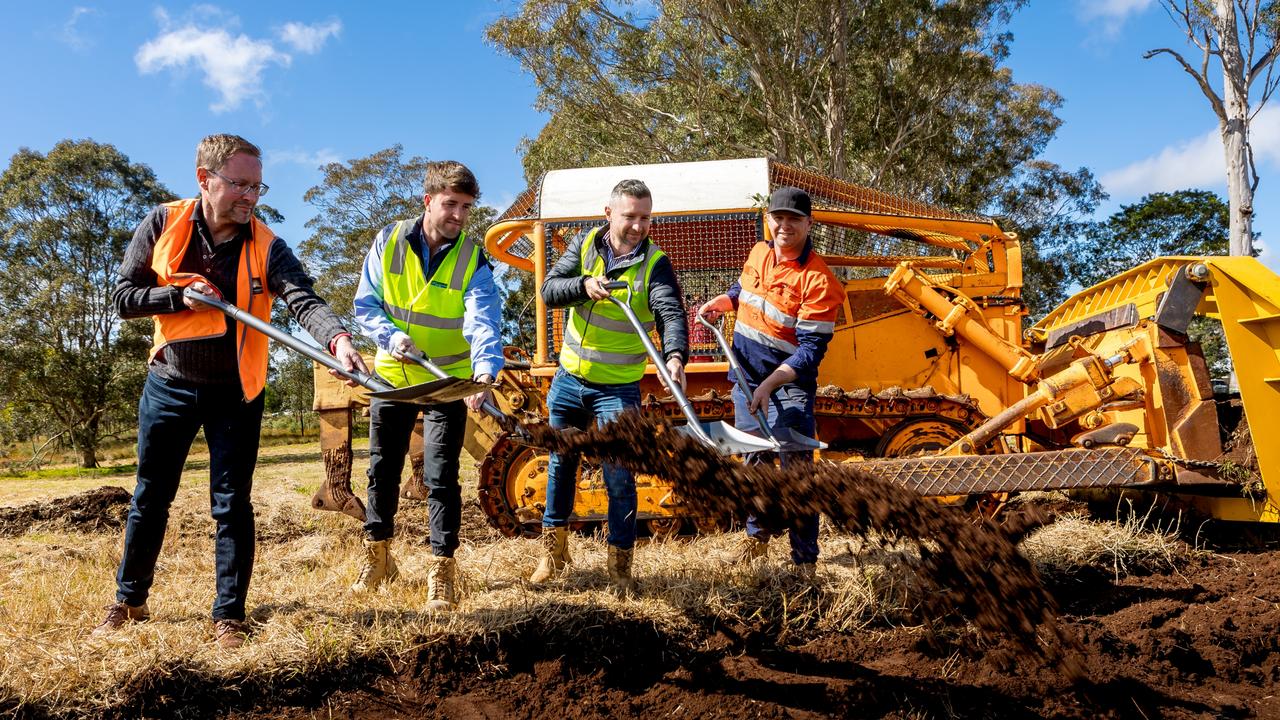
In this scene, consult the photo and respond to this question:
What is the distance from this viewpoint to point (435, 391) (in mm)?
3125

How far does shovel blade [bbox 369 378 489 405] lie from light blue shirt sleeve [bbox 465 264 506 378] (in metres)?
0.09

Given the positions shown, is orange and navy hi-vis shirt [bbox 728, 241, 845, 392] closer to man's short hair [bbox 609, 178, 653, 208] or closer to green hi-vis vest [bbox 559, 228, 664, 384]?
green hi-vis vest [bbox 559, 228, 664, 384]

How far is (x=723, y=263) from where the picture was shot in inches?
226

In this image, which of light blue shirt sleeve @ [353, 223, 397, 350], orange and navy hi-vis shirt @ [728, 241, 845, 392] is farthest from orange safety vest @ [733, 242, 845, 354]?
light blue shirt sleeve @ [353, 223, 397, 350]

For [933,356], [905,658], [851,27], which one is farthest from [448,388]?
[851,27]

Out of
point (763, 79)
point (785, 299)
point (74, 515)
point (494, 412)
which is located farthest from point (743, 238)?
point (763, 79)

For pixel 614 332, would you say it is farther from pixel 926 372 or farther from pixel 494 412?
pixel 926 372

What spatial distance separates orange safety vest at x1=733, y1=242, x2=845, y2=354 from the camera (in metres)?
4.11

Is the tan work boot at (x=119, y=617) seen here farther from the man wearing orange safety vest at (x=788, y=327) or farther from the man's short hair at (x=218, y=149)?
the man wearing orange safety vest at (x=788, y=327)

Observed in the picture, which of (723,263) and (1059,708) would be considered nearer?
(1059,708)

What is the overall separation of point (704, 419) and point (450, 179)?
269 cm

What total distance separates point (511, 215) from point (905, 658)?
4.18 m

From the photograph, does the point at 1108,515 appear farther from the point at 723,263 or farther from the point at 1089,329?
the point at 723,263

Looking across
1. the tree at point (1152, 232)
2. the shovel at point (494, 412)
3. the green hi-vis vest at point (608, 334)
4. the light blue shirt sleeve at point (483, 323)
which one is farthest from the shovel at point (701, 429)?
the tree at point (1152, 232)
